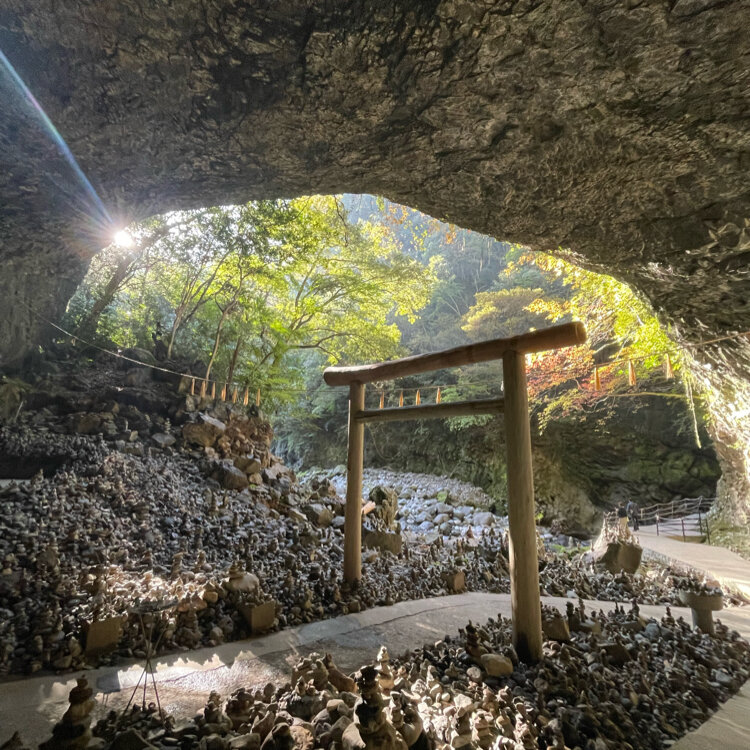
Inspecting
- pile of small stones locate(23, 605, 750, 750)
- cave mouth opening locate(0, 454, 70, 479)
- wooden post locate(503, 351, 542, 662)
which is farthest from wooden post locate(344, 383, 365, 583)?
cave mouth opening locate(0, 454, 70, 479)

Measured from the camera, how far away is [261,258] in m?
8.56

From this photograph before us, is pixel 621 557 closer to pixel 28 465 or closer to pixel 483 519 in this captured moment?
pixel 483 519

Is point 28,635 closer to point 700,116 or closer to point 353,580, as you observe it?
point 353,580

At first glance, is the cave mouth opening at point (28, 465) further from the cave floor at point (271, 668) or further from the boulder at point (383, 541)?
the boulder at point (383, 541)

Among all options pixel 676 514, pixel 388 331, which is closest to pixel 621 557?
pixel 676 514

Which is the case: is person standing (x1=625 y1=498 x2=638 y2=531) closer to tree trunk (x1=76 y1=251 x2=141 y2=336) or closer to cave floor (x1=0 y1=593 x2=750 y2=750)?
cave floor (x1=0 y1=593 x2=750 y2=750)

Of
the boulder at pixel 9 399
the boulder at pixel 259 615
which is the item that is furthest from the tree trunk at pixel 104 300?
the boulder at pixel 259 615

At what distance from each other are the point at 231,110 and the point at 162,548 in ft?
15.4

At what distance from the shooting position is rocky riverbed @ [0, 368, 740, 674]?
2.71 m

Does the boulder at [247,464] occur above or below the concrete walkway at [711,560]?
above

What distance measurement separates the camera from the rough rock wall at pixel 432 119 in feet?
8.57

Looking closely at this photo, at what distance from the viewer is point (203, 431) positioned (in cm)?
749

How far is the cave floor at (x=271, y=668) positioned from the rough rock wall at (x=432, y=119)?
3.86 meters

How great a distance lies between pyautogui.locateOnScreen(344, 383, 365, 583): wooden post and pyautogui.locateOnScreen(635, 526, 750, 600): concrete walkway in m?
5.07
